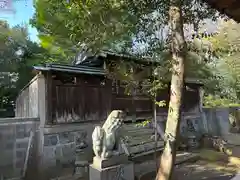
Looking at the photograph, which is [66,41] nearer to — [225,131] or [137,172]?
[137,172]

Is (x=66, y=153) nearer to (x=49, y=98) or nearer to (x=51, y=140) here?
(x=51, y=140)

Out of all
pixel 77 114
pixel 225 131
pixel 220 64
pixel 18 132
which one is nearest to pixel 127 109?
pixel 77 114

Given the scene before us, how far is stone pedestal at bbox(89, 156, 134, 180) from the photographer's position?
4820 millimetres

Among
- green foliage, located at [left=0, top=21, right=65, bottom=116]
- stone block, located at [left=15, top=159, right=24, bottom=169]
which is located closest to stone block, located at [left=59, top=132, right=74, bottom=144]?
stone block, located at [left=15, top=159, right=24, bottom=169]

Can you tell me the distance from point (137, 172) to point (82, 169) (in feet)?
5.41

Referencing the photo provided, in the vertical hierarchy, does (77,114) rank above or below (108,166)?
above

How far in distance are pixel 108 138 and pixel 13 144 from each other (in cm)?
332

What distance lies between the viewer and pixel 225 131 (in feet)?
43.5

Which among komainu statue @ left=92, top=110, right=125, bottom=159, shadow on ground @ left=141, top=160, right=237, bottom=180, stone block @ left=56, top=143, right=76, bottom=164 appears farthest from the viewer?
stone block @ left=56, top=143, right=76, bottom=164

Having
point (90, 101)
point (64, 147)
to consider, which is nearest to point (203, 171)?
point (90, 101)

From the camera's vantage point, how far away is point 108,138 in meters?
5.03

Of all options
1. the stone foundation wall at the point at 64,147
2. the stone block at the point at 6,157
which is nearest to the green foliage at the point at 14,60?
the stone foundation wall at the point at 64,147

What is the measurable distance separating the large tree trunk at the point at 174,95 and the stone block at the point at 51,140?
13.6 feet

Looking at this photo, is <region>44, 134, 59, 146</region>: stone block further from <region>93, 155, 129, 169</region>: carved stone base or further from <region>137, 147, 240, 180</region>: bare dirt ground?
<region>137, 147, 240, 180</region>: bare dirt ground
